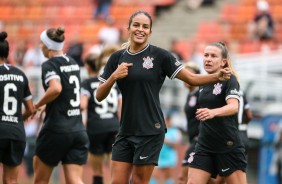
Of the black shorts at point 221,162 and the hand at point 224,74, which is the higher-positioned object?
the hand at point 224,74

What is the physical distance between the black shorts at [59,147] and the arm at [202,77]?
2037 millimetres

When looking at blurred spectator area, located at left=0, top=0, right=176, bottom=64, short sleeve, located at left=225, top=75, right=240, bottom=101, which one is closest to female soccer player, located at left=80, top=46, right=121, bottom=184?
short sleeve, located at left=225, top=75, right=240, bottom=101

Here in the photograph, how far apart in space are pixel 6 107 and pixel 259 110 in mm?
9635

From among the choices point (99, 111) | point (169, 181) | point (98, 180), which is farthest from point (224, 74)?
point (169, 181)

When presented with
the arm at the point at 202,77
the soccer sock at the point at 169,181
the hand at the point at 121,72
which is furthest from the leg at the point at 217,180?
the soccer sock at the point at 169,181

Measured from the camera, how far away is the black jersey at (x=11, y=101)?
10.4 metres

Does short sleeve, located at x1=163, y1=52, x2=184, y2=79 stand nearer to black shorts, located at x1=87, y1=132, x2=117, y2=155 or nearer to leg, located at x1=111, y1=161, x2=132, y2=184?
leg, located at x1=111, y1=161, x2=132, y2=184

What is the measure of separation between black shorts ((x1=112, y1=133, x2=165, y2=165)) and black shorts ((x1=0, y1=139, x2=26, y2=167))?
4.95 ft

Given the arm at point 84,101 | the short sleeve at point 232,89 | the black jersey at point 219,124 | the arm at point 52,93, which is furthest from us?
the arm at point 84,101

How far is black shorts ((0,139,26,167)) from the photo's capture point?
34.4 ft

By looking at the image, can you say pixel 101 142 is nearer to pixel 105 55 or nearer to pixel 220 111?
pixel 105 55

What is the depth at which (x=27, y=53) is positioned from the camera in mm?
23062

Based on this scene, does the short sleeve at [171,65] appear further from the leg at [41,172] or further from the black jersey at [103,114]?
the black jersey at [103,114]

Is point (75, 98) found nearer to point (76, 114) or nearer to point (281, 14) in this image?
point (76, 114)
